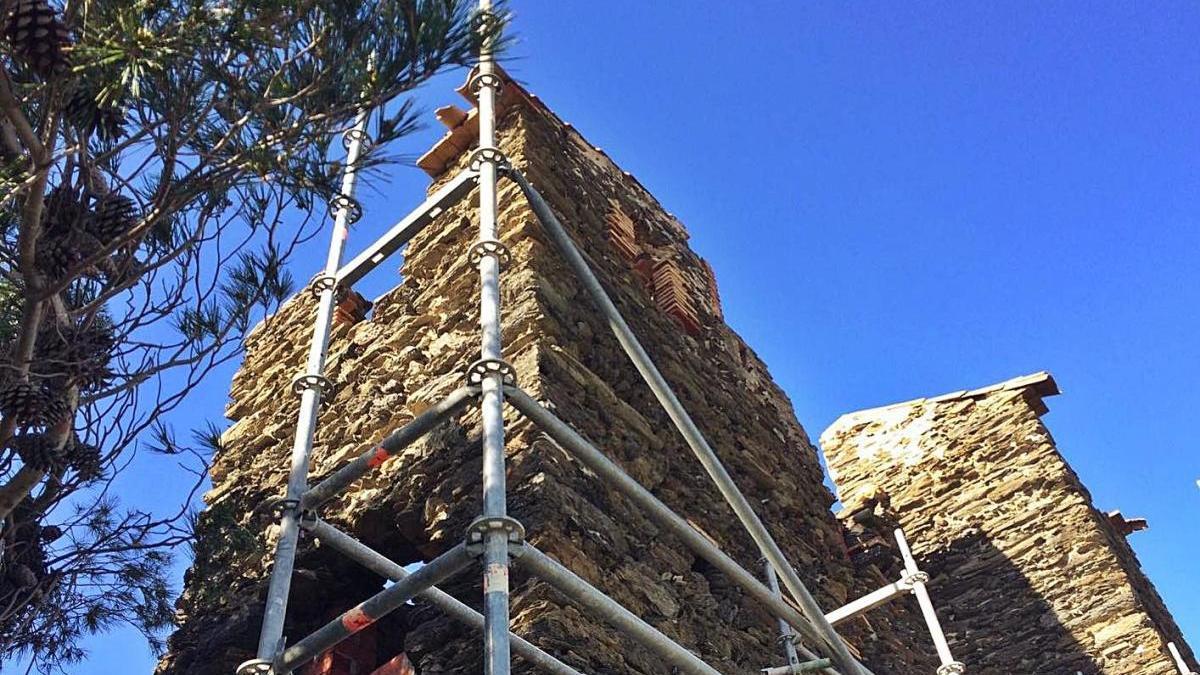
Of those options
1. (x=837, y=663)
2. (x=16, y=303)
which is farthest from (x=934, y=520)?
(x=16, y=303)

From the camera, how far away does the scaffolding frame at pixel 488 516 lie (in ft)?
7.89

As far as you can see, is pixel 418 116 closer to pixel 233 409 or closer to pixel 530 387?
pixel 530 387

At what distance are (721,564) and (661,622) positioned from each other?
37cm

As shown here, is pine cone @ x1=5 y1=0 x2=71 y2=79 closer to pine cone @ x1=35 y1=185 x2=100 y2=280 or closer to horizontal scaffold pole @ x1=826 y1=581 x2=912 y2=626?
pine cone @ x1=35 y1=185 x2=100 y2=280

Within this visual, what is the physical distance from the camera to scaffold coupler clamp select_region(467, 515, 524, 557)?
2350 millimetres

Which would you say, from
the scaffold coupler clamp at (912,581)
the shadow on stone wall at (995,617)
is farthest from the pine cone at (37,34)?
the shadow on stone wall at (995,617)

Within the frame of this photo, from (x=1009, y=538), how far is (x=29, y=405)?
646cm

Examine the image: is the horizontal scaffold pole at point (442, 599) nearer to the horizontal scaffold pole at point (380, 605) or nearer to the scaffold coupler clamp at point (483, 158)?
the horizontal scaffold pole at point (380, 605)

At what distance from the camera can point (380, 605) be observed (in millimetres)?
2535

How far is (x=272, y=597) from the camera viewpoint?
274 centimetres

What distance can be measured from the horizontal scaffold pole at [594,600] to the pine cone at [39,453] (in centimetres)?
126

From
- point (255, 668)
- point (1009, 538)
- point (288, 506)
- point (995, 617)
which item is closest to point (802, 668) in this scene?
point (288, 506)

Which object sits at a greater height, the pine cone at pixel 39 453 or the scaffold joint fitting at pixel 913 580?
the scaffold joint fitting at pixel 913 580

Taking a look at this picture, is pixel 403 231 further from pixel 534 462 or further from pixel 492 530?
pixel 492 530
